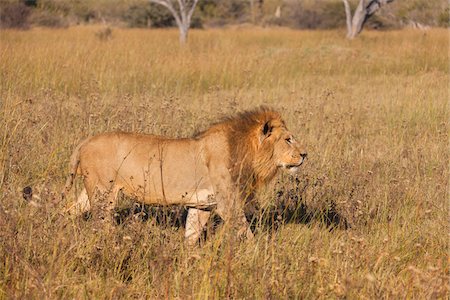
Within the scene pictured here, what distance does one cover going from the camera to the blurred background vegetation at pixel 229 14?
2212 centimetres

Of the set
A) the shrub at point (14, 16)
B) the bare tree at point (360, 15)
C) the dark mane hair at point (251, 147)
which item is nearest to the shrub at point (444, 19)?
the bare tree at point (360, 15)

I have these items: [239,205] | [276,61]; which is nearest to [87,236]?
[239,205]

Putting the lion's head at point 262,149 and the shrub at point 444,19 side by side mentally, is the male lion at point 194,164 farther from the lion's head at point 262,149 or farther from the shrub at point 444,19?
the shrub at point 444,19

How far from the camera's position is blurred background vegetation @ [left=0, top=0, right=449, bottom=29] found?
72.6 ft

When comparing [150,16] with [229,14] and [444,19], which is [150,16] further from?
[444,19]

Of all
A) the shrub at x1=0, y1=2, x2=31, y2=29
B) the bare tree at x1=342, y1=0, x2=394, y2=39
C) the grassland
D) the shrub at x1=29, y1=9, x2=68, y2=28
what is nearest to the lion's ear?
the grassland

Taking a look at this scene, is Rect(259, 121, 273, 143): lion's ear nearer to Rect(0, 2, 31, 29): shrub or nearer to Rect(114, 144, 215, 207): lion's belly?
Rect(114, 144, 215, 207): lion's belly

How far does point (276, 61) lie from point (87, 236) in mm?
10514

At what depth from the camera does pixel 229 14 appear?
4597cm

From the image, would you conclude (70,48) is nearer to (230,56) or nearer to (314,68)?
(230,56)

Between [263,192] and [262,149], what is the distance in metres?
0.70

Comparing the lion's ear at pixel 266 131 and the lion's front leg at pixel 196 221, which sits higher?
the lion's ear at pixel 266 131

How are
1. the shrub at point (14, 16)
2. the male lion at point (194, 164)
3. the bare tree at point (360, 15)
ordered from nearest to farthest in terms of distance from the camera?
the male lion at point (194, 164), the shrub at point (14, 16), the bare tree at point (360, 15)

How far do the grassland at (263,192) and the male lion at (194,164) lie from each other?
9.7 inches
